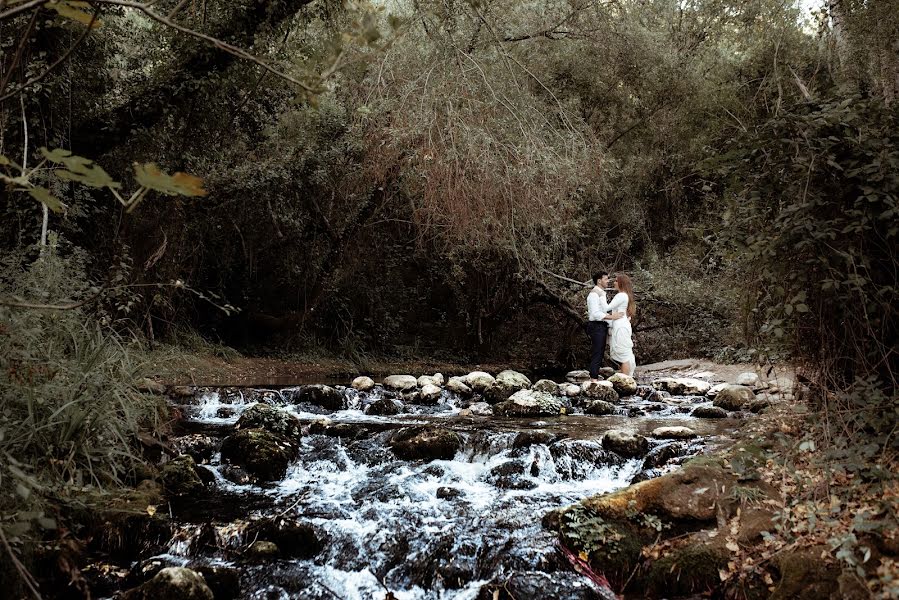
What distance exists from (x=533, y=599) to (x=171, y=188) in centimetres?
276

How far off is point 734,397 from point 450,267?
715 cm

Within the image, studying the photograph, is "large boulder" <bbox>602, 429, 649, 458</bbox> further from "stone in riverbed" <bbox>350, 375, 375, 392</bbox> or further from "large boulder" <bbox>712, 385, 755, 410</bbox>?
"stone in riverbed" <bbox>350, 375, 375, 392</bbox>

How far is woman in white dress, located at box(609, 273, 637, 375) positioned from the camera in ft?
30.8

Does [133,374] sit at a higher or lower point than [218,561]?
higher

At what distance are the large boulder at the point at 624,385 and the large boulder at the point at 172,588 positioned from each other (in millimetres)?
6759

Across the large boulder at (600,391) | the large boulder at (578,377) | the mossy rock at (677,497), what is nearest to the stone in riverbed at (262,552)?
the mossy rock at (677,497)

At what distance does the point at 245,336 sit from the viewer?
12.5 metres

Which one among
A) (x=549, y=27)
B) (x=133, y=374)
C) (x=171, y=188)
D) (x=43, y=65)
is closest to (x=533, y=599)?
(x=171, y=188)

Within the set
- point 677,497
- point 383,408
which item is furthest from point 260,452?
point 677,497

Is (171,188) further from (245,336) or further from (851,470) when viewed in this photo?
(245,336)

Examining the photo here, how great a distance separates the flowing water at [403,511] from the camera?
11.7ft

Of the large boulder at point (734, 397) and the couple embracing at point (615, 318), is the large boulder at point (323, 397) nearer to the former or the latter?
the couple embracing at point (615, 318)

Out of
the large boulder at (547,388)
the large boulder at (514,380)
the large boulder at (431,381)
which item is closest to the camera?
the large boulder at (547,388)

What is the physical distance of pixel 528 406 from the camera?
768cm
